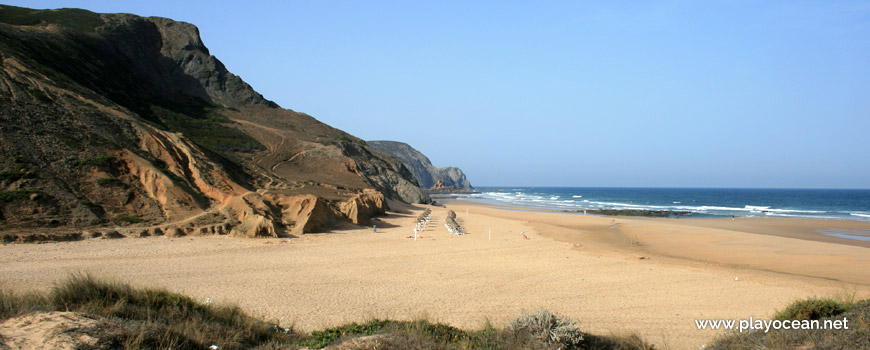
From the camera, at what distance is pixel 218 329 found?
5590mm

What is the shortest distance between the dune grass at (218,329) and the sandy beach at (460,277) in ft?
4.24

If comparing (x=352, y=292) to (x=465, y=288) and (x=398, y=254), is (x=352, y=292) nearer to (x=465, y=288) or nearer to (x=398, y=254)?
(x=465, y=288)

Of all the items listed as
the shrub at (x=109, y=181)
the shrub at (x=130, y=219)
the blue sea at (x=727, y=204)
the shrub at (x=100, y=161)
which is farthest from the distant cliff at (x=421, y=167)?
the shrub at (x=130, y=219)

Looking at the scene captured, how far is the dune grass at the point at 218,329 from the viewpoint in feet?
16.1

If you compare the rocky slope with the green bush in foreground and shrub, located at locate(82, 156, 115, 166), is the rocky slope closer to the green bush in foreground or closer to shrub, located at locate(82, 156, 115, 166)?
shrub, located at locate(82, 156, 115, 166)

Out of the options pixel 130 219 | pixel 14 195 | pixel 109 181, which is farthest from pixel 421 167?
pixel 14 195

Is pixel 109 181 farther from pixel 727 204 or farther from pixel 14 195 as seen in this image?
pixel 727 204

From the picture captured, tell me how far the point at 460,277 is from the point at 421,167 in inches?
5777

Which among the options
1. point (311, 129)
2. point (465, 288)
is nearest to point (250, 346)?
point (465, 288)

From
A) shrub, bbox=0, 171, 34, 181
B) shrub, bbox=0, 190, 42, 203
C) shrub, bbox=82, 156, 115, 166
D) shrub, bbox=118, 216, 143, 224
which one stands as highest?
shrub, bbox=82, 156, 115, 166

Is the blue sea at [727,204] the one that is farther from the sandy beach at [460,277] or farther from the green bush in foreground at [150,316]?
the green bush in foreground at [150,316]

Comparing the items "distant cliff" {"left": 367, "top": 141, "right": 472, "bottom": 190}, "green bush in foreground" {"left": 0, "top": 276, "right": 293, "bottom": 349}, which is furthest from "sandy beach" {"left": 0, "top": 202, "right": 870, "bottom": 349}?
"distant cliff" {"left": 367, "top": 141, "right": 472, "bottom": 190}

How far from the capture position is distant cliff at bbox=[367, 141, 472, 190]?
152 m

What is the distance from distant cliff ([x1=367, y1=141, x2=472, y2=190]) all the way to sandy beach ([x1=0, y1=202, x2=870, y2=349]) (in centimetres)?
12731
